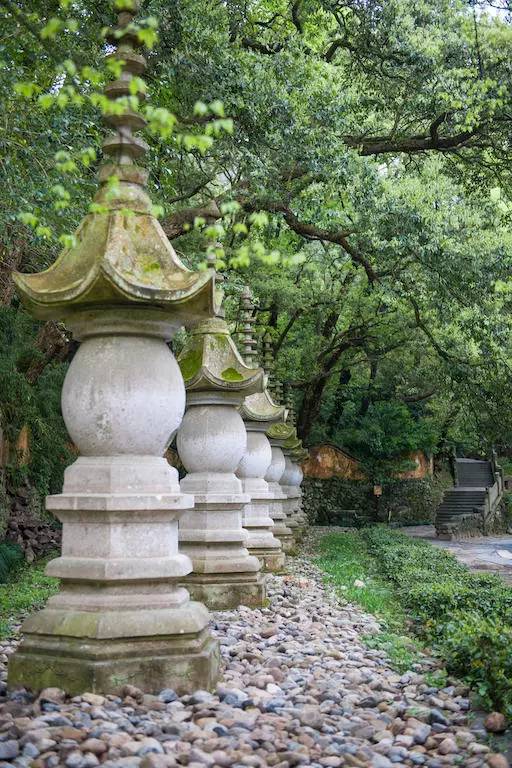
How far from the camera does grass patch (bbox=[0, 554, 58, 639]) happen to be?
23.8ft

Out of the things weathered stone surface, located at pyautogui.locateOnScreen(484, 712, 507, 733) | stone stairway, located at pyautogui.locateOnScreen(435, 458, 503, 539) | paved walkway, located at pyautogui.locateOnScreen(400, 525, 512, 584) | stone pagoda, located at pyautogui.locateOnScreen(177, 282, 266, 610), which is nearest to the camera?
weathered stone surface, located at pyautogui.locateOnScreen(484, 712, 507, 733)

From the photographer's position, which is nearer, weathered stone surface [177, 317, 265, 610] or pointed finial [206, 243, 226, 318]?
pointed finial [206, 243, 226, 318]

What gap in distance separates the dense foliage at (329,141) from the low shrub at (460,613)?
138 inches

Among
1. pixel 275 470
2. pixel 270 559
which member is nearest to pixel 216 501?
pixel 270 559

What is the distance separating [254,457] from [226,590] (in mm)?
2987

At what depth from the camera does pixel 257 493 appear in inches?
392

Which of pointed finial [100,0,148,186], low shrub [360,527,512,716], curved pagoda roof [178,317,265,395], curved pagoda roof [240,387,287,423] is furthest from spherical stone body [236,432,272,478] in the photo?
pointed finial [100,0,148,186]

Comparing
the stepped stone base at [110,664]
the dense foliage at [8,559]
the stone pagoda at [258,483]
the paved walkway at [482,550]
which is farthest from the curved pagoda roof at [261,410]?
the stepped stone base at [110,664]

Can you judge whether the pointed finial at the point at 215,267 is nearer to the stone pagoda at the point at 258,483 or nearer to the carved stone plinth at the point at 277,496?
the stone pagoda at the point at 258,483

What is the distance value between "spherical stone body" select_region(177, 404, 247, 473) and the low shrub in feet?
7.38

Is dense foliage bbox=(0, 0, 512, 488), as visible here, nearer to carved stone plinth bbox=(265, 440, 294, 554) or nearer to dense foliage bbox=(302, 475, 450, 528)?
carved stone plinth bbox=(265, 440, 294, 554)

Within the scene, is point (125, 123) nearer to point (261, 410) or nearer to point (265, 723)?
point (265, 723)

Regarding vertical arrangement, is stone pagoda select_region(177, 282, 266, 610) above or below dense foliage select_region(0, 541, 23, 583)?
above

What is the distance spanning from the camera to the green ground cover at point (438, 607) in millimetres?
4949
